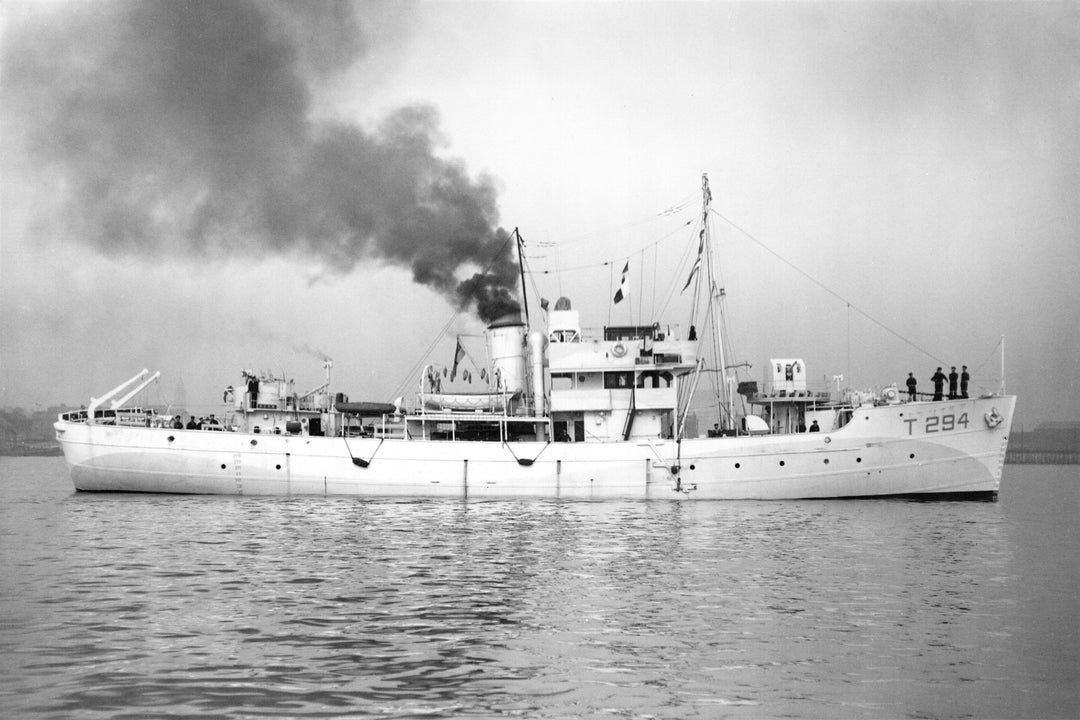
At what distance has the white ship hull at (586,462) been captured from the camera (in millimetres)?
35344

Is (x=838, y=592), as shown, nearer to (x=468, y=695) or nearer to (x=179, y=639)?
(x=468, y=695)

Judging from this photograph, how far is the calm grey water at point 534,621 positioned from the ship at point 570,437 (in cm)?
820

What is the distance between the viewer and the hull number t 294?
35.2 metres

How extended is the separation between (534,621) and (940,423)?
25.9 meters

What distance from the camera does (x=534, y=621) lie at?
14.5 meters

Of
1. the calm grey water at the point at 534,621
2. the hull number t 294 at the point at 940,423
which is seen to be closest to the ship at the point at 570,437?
the hull number t 294 at the point at 940,423

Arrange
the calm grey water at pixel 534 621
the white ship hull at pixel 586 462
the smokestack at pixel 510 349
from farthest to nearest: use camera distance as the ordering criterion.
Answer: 1. the smokestack at pixel 510 349
2. the white ship hull at pixel 586 462
3. the calm grey water at pixel 534 621

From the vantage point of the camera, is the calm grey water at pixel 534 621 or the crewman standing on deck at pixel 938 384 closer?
the calm grey water at pixel 534 621

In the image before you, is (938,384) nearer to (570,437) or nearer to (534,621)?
(570,437)

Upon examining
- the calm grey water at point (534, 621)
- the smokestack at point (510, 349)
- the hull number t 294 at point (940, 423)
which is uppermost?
the smokestack at point (510, 349)

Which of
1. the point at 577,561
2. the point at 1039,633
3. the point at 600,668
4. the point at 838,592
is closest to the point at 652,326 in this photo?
the point at 577,561

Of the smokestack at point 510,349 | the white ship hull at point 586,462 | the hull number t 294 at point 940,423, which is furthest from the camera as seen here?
the smokestack at point 510,349

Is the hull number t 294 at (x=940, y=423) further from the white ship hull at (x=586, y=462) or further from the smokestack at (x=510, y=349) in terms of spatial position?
the smokestack at (x=510, y=349)

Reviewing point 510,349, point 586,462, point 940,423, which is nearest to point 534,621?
point 586,462
